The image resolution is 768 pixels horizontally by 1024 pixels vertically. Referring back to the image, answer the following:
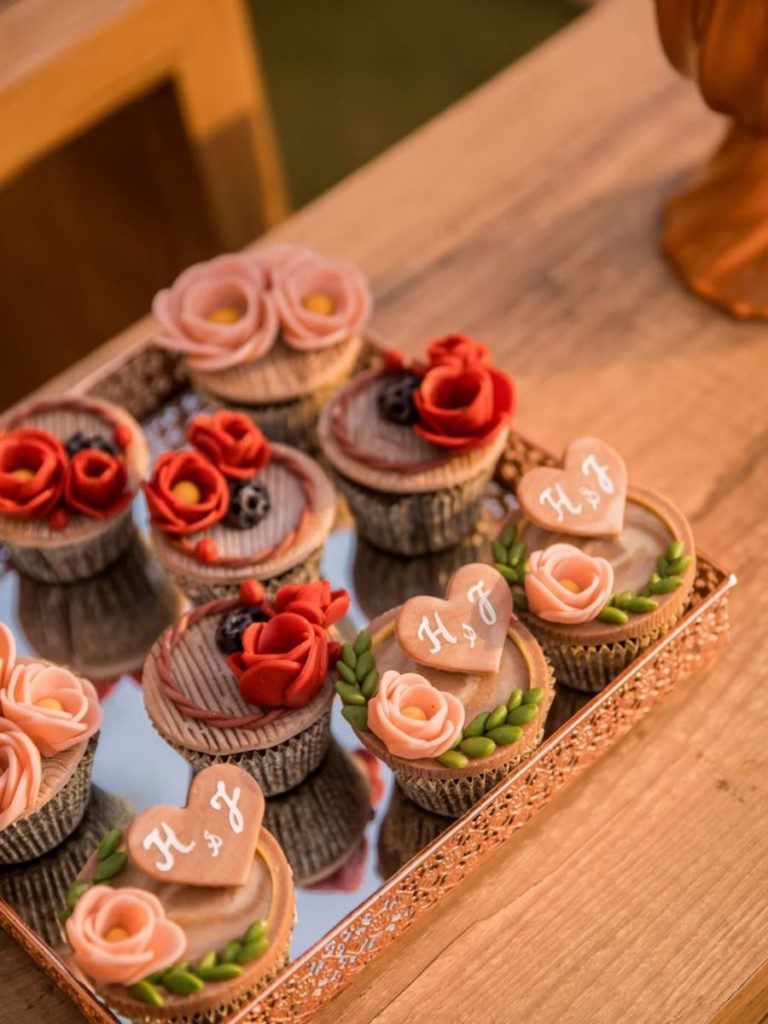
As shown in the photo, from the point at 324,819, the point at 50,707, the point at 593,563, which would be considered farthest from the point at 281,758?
the point at 593,563

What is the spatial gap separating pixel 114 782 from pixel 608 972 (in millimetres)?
437

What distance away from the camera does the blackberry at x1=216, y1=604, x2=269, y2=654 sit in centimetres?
114

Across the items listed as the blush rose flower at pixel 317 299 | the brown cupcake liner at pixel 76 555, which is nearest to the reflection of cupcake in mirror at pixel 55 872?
the brown cupcake liner at pixel 76 555

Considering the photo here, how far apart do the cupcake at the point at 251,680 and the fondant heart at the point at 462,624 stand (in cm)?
7

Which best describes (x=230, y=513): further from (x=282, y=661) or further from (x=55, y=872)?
(x=55, y=872)

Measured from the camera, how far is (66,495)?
1286mm

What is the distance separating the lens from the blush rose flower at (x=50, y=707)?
42.6 inches

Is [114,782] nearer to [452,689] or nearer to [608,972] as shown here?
[452,689]

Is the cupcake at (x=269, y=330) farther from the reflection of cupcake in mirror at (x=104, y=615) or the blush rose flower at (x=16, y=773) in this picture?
the blush rose flower at (x=16, y=773)

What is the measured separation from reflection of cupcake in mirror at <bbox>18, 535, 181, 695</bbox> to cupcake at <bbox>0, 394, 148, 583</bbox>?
2cm

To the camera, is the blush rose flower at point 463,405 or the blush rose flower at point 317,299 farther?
the blush rose flower at point 317,299

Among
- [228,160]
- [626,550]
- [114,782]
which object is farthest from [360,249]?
[114,782]

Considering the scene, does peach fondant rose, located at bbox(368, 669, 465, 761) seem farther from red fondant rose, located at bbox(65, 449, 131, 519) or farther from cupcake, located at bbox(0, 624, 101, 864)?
red fondant rose, located at bbox(65, 449, 131, 519)

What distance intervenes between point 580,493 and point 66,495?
45cm
